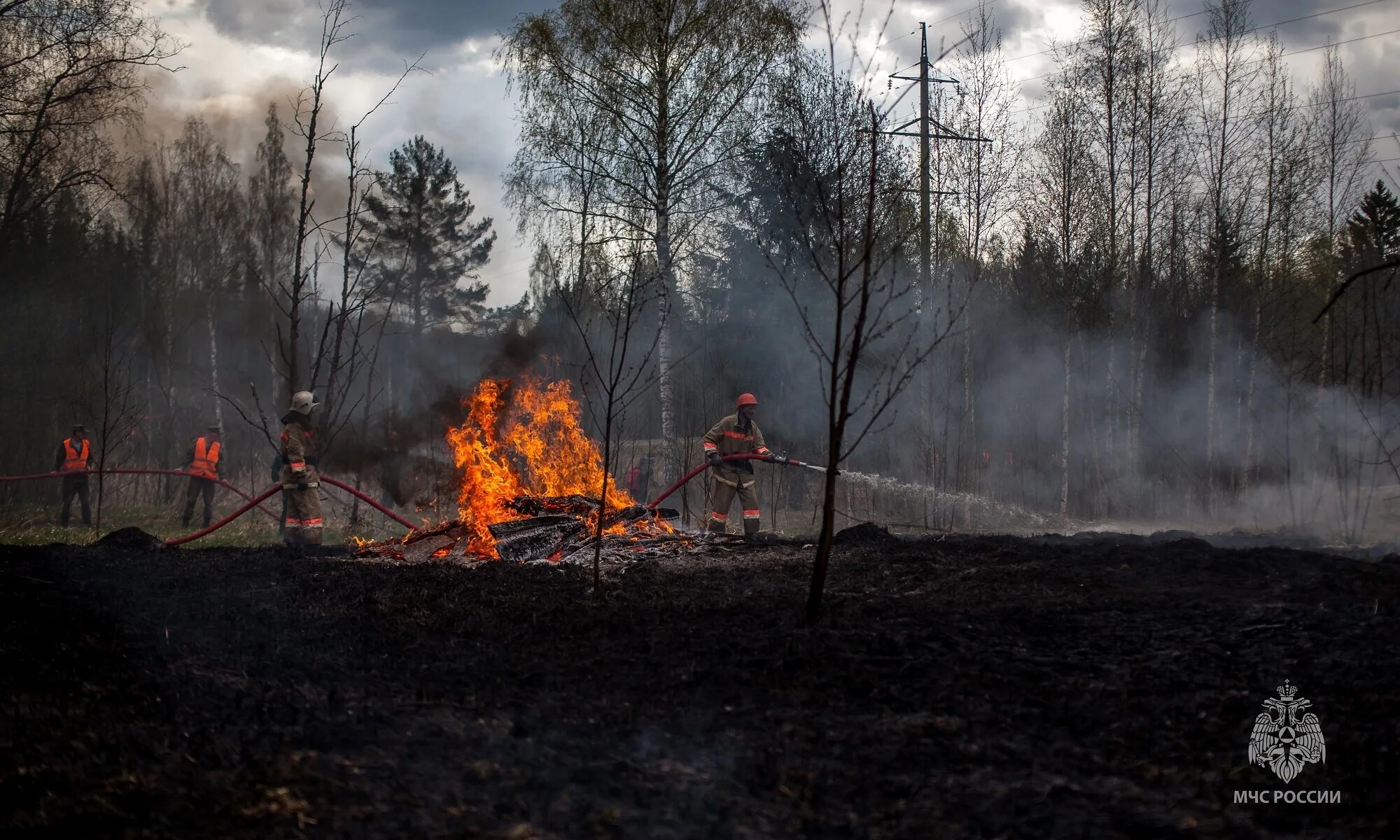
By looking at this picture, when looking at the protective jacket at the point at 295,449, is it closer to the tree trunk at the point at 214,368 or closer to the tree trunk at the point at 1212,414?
the tree trunk at the point at 1212,414

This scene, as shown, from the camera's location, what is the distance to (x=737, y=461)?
11758 millimetres

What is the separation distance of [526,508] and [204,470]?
9097 millimetres

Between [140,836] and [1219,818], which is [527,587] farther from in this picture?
[1219,818]

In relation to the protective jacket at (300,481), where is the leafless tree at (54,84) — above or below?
above

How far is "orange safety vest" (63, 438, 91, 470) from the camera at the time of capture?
1572 cm

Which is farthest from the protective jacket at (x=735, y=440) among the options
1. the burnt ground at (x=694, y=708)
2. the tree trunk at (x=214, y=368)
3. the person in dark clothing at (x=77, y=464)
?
the tree trunk at (x=214, y=368)

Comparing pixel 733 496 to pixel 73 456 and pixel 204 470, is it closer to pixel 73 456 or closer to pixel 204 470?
pixel 204 470

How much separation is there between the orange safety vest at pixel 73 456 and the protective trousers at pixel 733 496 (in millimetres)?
11827

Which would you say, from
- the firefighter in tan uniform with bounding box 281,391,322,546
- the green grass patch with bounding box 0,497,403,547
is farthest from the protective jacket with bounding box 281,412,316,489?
the green grass patch with bounding box 0,497,403,547

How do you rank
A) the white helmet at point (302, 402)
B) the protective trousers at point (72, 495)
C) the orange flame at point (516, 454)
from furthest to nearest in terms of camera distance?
the protective trousers at point (72, 495) < the white helmet at point (302, 402) < the orange flame at point (516, 454)

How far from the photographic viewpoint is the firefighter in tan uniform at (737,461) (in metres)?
11.5

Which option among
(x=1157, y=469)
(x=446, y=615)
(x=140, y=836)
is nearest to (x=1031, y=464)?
(x=1157, y=469)

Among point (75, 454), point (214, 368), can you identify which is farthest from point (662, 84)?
point (214, 368)

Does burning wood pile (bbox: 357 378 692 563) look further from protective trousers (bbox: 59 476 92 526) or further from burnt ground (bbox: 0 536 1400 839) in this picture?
protective trousers (bbox: 59 476 92 526)
